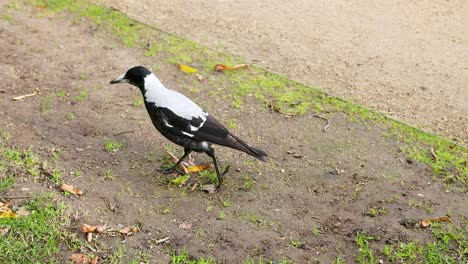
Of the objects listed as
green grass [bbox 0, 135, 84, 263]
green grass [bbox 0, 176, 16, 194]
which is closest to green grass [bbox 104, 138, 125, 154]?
green grass [bbox 0, 135, 84, 263]

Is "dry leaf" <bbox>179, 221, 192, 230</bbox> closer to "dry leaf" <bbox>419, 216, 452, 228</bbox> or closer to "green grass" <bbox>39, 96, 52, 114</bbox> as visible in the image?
"dry leaf" <bbox>419, 216, 452, 228</bbox>

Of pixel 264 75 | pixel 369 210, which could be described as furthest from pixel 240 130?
pixel 369 210

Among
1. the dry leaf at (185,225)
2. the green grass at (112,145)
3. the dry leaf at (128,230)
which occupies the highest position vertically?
the dry leaf at (128,230)

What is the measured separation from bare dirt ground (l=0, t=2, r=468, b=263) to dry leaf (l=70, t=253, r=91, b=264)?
7cm

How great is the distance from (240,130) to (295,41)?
191 centimetres

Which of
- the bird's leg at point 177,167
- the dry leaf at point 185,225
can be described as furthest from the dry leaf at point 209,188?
the dry leaf at point 185,225

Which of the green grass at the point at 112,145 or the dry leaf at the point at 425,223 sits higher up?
the dry leaf at the point at 425,223

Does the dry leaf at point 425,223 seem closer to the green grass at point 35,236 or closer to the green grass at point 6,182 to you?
the green grass at point 35,236

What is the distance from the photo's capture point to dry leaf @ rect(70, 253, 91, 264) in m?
4.04

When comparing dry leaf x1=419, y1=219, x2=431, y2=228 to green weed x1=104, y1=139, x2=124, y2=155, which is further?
green weed x1=104, y1=139, x2=124, y2=155

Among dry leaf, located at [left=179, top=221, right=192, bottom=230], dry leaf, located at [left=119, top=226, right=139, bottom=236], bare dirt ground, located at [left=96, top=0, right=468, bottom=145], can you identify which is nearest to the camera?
dry leaf, located at [left=119, top=226, right=139, bottom=236]

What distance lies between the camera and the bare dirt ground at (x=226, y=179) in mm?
4371

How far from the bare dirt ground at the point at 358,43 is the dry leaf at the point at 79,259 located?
3160 millimetres

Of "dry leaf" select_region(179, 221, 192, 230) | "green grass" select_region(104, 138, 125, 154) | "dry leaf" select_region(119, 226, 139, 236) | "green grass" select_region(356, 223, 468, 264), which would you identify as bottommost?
"green grass" select_region(104, 138, 125, 154)
